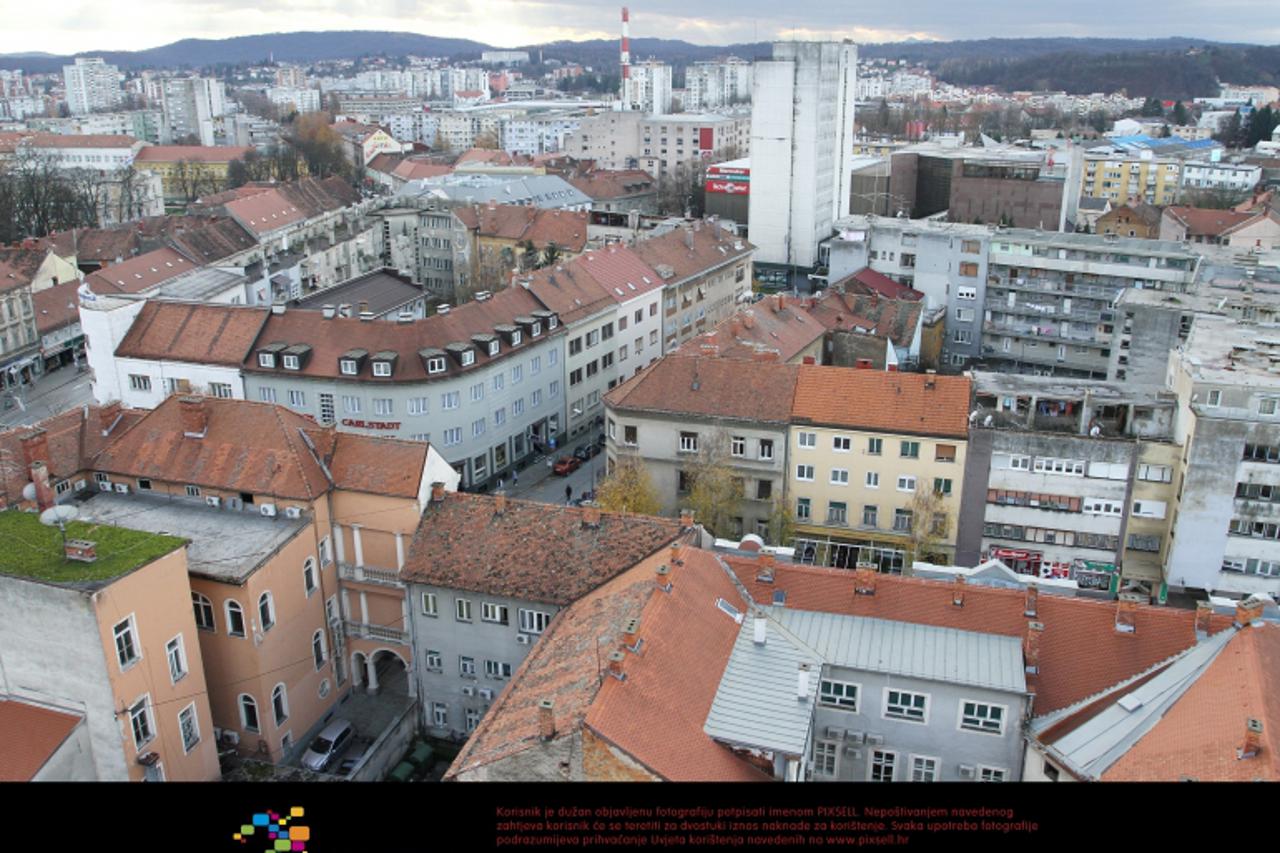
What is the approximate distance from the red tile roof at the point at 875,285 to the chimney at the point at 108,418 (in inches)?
1774

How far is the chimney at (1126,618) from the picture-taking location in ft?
77.8

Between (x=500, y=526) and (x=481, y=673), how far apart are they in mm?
4425

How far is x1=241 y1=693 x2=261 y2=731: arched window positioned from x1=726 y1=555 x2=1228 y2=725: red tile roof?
14.1 m

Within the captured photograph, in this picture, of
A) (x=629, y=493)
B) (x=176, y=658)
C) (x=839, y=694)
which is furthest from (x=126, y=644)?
(x=629, y=493)

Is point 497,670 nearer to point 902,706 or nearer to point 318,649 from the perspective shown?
point 318,649

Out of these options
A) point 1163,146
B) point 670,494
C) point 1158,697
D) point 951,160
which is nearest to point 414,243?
point 670,494

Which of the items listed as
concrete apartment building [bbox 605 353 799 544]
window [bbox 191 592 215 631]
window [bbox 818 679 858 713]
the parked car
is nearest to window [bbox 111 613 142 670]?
window [bbox 191 592 215 631]

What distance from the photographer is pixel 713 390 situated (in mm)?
40344

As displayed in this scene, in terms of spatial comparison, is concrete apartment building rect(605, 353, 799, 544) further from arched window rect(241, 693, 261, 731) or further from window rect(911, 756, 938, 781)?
arched window rect(241, 693, 261, 731)

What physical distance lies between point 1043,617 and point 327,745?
792 inches

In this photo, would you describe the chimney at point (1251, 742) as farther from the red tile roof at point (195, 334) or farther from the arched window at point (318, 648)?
the red tile roof at point (195, 334)

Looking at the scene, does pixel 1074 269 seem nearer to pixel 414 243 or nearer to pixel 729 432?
pixel 729 432
